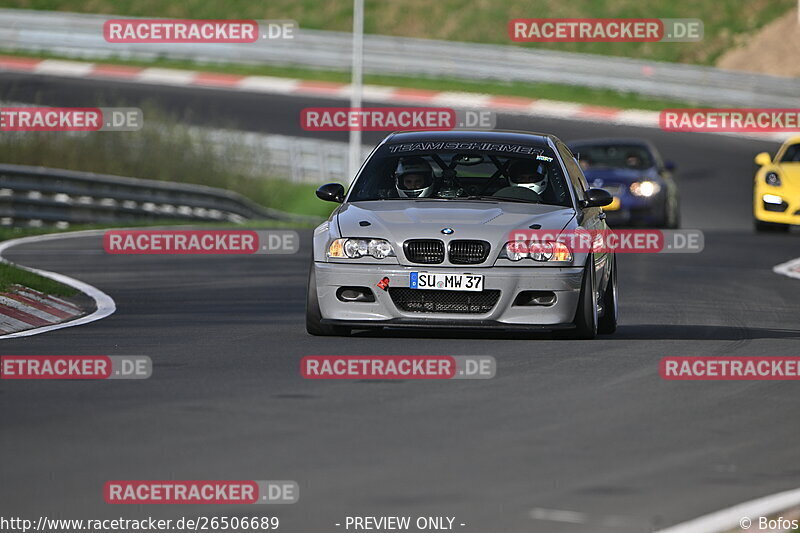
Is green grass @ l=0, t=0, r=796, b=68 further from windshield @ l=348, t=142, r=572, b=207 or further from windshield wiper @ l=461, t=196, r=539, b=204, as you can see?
windshield wiper @ l=461, t=196, r=539, b=204

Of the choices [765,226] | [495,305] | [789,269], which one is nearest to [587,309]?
[495,305]

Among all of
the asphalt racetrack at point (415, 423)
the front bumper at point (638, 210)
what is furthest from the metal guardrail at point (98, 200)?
the asphalt racetrack at point (415, 423)

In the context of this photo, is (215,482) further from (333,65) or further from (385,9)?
(385,9)

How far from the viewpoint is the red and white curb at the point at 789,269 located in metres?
18.5

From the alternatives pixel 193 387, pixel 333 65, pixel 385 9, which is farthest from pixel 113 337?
pixel 385 9

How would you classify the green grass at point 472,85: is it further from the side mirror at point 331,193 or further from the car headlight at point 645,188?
the side mirror at point 331,193

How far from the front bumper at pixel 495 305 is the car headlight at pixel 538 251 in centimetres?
7

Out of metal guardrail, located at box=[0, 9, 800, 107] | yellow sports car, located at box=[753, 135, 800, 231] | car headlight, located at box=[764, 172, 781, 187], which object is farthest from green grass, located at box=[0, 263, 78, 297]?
metal guardrail, located at box=[0, 9, 800, 107]

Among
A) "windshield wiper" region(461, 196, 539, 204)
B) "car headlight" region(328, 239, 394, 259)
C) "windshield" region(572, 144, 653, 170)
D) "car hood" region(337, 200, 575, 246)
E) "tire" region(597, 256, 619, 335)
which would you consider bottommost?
"windshield" region(572, 144, 653, 170)

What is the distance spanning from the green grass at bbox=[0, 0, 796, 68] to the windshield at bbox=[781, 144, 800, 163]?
2043 centimetres

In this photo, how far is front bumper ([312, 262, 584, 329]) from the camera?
11.2 metres

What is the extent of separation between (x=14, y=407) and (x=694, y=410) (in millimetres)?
3356

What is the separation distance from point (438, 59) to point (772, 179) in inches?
850

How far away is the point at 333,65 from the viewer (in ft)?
155
